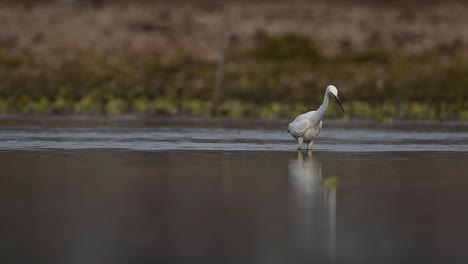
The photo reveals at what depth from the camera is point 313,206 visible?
43.3ft

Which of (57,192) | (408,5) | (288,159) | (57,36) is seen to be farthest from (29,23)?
(57,192)

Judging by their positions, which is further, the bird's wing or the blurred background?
the blurred background

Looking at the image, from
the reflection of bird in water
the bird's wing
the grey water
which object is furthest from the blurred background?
the reflection of bird in water

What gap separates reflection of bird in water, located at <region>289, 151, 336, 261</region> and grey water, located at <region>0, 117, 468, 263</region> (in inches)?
0.6

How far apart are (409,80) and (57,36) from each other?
17.9m

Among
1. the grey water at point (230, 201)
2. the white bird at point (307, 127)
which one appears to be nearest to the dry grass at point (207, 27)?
the white bird at point (307, 127)

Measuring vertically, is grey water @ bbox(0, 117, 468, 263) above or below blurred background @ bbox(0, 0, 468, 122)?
below

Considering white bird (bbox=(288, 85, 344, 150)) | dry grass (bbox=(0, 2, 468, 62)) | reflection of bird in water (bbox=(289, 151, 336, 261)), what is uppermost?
dry grass (bbox=(0, 2, 468, 62))

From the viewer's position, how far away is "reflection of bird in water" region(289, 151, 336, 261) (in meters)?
11.2

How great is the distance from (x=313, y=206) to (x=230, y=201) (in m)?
0.92

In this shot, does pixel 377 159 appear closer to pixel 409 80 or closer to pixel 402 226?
pixel 402 226

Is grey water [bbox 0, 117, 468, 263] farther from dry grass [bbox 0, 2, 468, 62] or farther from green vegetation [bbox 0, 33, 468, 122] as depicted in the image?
dry grass [bbox 0, 2, 468, 62]

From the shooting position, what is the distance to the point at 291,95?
43.0 meters

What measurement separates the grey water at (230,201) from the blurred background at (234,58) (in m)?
12.8
